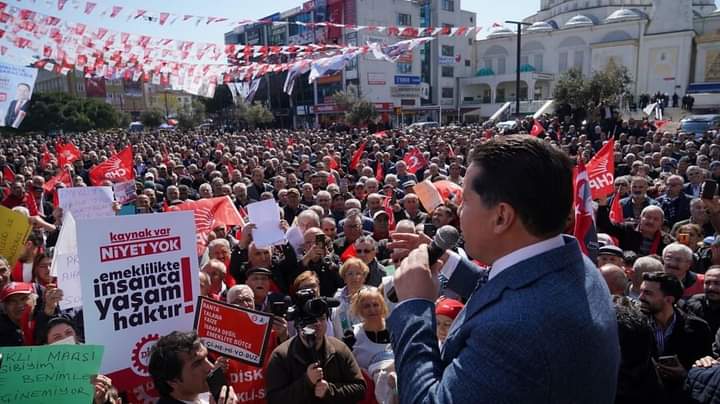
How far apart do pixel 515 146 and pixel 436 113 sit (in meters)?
67.7

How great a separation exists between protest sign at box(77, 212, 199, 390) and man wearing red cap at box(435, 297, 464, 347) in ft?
5.51

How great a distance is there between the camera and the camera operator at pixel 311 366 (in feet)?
9.90

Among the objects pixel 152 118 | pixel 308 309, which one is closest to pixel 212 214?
pixel 308 309

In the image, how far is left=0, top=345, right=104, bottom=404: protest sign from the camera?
2637mm

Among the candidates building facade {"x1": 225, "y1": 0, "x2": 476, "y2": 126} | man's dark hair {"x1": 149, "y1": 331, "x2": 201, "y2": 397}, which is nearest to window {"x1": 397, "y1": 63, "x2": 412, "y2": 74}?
building facade {"x1": 225, "y1": 0, "x2": 476, "y2": 126}

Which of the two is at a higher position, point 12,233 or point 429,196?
point 12,233

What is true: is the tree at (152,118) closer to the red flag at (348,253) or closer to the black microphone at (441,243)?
the red flag at (348,253)

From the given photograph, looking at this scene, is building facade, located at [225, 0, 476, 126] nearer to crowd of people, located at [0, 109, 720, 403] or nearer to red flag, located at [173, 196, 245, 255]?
red flag, located at [173, 196, 245, 255]

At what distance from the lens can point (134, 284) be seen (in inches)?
132

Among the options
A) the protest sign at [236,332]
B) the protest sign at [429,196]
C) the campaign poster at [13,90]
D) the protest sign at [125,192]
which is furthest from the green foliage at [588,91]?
the protest sign at [236,332]

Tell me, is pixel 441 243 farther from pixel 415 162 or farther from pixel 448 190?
pixel 415 162

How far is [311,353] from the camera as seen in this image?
10.5 ft

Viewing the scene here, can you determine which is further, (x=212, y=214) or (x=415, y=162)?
(x=415, y=162)

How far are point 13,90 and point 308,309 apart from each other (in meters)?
10.7
